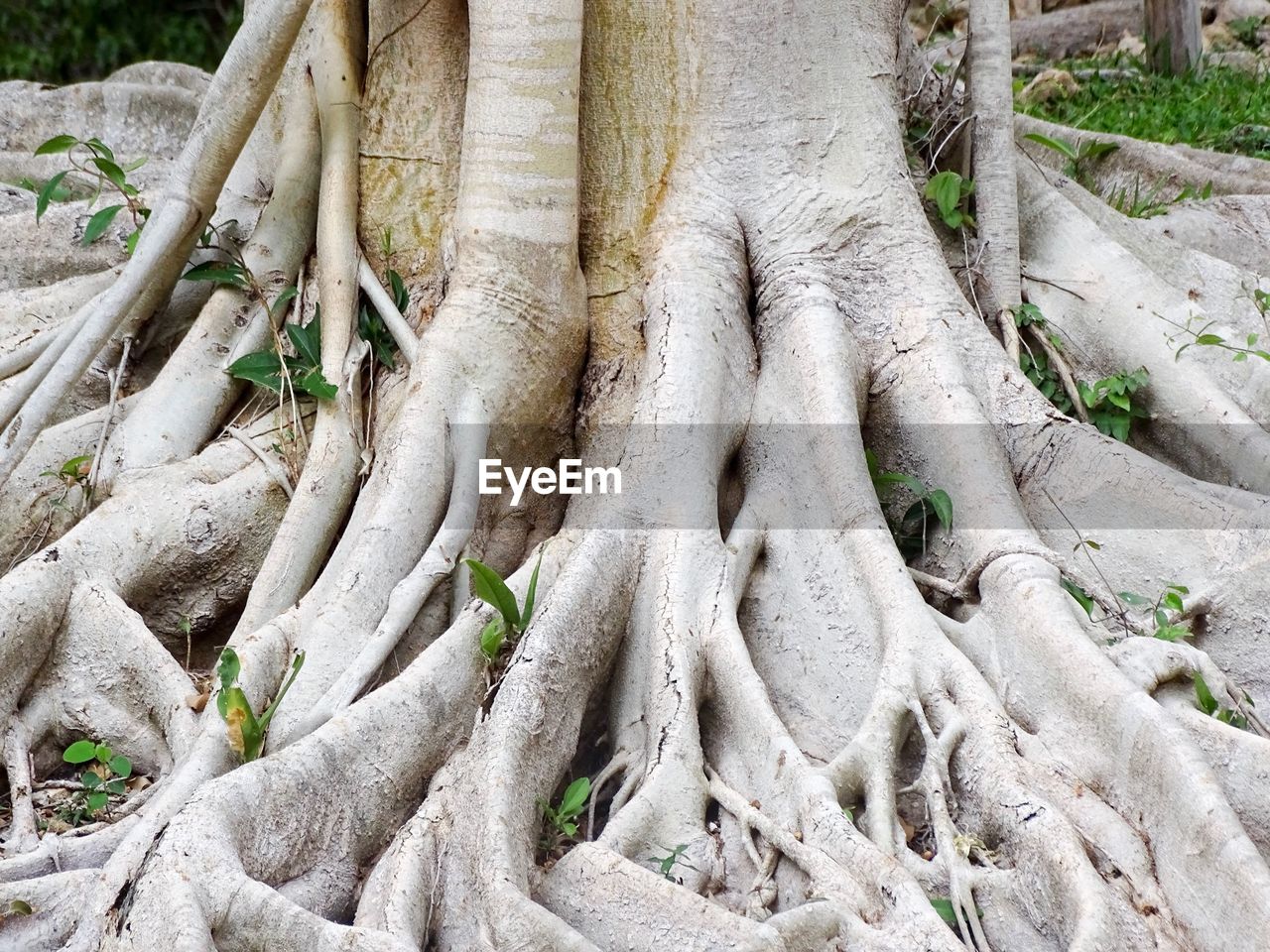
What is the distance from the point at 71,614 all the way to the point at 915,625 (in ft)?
6.45

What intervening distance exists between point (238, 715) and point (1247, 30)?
362 inches

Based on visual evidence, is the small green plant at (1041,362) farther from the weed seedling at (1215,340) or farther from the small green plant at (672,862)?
the small green plant at (672,862)

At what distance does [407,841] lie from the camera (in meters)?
2.48

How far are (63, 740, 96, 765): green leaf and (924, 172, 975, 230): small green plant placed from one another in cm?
281

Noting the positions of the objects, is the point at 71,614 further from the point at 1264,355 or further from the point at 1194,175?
the point at 1194,175

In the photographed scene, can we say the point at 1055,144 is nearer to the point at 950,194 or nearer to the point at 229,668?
the point at 950,194

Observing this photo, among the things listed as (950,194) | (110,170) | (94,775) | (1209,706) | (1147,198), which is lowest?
(94,775)

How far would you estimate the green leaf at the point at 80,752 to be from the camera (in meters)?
3.02

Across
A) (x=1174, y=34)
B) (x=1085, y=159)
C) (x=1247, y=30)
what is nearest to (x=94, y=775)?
(x=1085, y=159)

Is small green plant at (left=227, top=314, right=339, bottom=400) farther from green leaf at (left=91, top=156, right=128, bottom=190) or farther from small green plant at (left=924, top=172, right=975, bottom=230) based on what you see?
small green plant at (left=924, top=172, right=975, bottom=230)

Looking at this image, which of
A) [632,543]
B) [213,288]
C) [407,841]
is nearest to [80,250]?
[213,288]

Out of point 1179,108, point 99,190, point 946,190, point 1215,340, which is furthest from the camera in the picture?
point 1179,108

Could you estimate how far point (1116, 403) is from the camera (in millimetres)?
3766

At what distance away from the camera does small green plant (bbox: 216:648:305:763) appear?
2602mm
